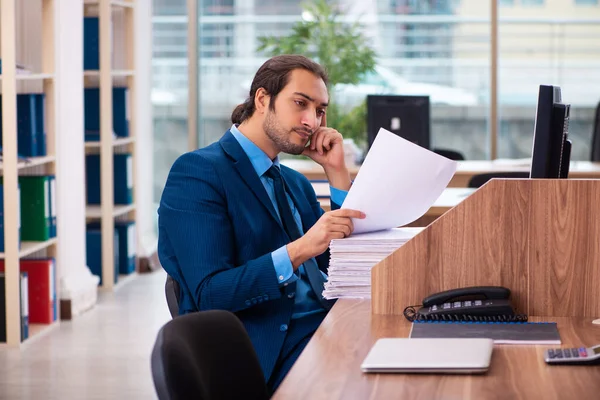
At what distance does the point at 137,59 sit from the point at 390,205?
16.2ft

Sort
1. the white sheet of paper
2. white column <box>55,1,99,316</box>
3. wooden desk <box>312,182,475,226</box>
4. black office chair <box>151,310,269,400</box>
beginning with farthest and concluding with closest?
white column <box>55,1,99,316</box> → wooden desk <box>312,182,475,226</box> → the white sheet of paper → black office chair <box>151,310,269,400</box>

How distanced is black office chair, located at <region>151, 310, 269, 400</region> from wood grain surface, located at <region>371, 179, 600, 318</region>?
22.0 inches

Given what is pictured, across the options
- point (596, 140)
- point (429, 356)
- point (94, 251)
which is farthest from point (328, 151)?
point (596, 140)

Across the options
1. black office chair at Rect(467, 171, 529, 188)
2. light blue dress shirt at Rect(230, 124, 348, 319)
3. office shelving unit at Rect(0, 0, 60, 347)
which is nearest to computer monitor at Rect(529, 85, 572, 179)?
light blue dress shirt at Rect(230, 124, 348, 319)

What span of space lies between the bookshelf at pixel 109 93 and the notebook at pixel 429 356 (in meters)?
4.73

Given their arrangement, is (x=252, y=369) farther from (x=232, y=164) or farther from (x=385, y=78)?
(x=385, y=78)

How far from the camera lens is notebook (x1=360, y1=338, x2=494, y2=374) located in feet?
5.53

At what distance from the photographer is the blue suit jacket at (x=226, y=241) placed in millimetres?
2307

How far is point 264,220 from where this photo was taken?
2492 mm

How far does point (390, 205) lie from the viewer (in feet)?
7.48

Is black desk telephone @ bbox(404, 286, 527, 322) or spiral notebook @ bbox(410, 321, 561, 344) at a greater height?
black desk telephone @ bbox(404, 286, 527, 322)

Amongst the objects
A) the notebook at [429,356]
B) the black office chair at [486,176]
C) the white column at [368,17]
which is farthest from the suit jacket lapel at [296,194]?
the white column at [368,17]

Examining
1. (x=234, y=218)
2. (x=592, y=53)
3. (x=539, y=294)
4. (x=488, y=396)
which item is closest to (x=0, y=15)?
(x=234, y=218)

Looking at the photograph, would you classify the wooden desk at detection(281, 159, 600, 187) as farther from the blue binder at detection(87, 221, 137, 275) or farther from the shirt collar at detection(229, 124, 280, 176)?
the shirt collar at detection(229, 124, 280, 176)
